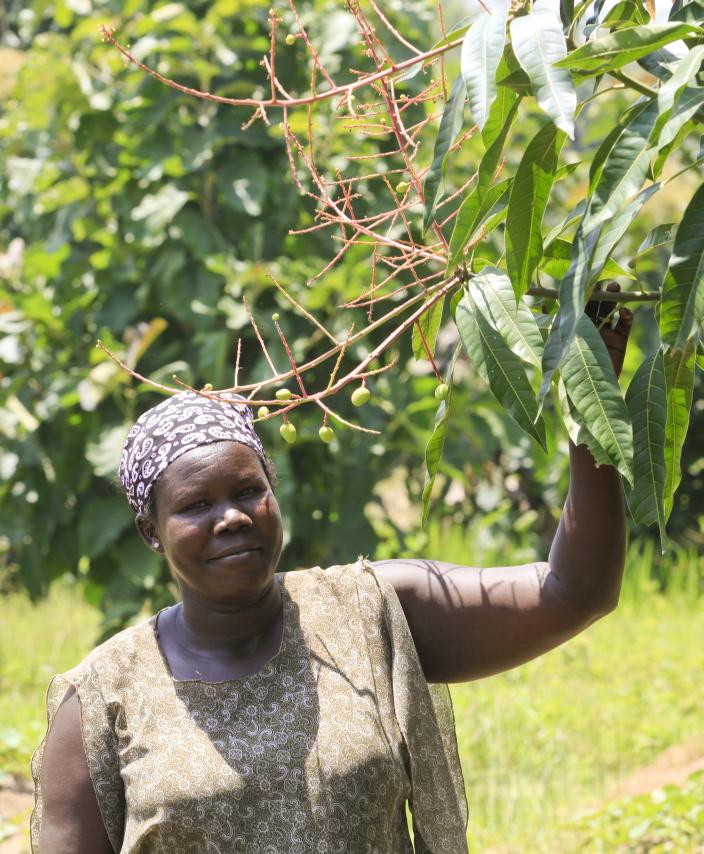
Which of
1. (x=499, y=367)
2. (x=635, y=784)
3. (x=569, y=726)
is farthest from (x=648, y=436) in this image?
(x=569, y=726)

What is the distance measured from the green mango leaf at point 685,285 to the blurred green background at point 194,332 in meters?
3.11

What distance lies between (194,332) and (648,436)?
358 centimetres

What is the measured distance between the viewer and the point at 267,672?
2094mm

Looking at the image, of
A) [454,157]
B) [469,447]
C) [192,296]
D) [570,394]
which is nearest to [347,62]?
[454,157]

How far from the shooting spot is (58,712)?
212 centimetres

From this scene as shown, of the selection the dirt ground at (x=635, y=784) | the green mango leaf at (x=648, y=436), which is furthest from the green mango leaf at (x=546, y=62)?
the dirt ground at (x=635, y=784)

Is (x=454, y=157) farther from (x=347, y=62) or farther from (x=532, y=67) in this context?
(x=532, y=67)

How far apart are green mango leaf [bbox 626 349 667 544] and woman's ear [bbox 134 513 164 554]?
2.97 ft

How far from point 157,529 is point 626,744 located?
2905 mm

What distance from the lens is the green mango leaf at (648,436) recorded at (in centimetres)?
158

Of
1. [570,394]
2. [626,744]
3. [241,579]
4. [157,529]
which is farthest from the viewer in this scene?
[626,744]

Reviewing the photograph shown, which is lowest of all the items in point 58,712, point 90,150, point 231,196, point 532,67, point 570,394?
point 58,712

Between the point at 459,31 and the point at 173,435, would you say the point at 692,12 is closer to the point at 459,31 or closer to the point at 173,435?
the point at 459,31

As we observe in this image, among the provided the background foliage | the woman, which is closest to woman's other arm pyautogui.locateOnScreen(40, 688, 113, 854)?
the woman
